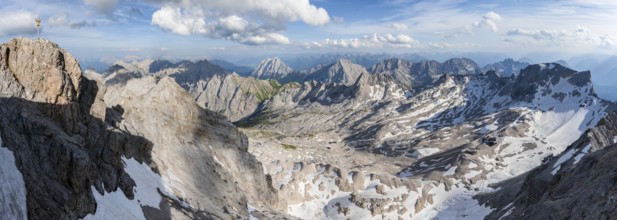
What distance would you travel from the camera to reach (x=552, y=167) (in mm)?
104312

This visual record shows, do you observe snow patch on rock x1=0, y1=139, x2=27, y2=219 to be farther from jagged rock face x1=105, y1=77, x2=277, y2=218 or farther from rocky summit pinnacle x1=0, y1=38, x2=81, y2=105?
jagged rock face x1=105, y1=77, x2=277, y2=218

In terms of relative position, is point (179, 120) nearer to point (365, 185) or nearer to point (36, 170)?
point (36, 170)

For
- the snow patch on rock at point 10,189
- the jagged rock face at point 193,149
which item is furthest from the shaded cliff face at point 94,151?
the jagged rock face at point 193,149

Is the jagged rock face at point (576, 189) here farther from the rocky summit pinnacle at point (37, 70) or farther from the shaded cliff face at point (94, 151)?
the rocky summit pinnacle at point (37, 70)

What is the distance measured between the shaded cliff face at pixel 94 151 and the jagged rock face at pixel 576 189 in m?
54.6

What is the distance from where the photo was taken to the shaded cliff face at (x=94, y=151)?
3325 cm

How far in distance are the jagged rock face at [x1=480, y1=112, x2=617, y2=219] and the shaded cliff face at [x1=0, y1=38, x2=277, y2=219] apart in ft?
179

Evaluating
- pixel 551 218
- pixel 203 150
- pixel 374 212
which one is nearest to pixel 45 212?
pixel 203 150

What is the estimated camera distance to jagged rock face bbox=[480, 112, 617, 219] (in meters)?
53.4

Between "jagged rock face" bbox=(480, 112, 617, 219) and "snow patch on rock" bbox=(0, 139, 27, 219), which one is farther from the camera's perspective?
"jagged rock face" bbox=(480, 112, 617, 219)

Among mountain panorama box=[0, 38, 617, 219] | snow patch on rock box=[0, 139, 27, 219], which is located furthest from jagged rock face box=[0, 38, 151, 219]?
snow patch on rock box=[0, 139, 27, 219]

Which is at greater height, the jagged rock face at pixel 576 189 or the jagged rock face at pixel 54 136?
the jagged rock face at pixel 54 136

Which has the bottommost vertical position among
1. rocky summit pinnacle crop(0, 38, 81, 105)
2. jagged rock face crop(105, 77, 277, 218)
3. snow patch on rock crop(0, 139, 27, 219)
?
jagged rock face crop(105, 77, 277, 218)

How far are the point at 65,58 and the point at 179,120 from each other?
45712mm
